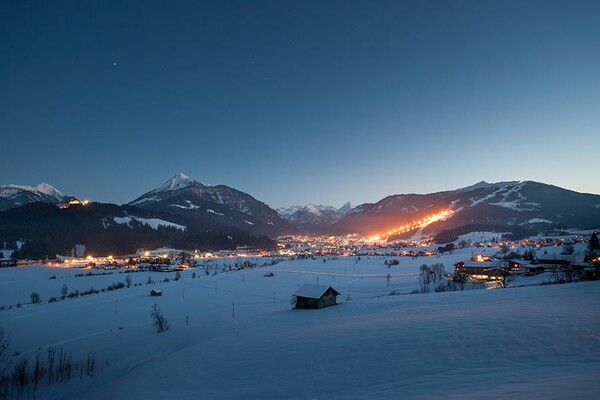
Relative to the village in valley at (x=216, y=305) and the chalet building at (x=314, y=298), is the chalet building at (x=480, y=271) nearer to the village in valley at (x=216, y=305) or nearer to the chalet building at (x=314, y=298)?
the village in valley at (x=216, y=305)

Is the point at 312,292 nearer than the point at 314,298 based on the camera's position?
No

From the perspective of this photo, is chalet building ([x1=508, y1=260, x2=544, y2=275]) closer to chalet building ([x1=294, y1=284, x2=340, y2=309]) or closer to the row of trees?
chalet building ([x1=294, y1=284, x2=340, y2=309])

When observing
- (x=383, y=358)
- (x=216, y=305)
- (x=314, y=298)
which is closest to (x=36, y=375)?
(x=383, y=358)

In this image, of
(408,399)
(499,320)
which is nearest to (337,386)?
(408,399)

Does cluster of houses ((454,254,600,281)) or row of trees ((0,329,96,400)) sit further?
cluster of houses ((454,254,600,281))

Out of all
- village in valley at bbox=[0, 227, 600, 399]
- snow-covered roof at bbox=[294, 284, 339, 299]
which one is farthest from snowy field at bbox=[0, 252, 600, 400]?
snow-covered roof at bbox=[294, 284, 339, 299]

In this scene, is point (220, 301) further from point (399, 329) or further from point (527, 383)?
point (527, 383)

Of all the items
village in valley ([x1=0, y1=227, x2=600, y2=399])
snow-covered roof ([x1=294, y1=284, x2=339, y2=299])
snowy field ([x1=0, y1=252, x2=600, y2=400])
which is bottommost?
village in valley ([x1=0, y1=227, x2=600, y2=399])

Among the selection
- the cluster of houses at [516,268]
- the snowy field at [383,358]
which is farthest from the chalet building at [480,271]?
the snowy field at [383,358]

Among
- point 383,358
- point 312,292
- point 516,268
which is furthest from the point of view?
point 516,268

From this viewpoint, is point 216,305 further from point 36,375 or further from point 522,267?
point 522,267
